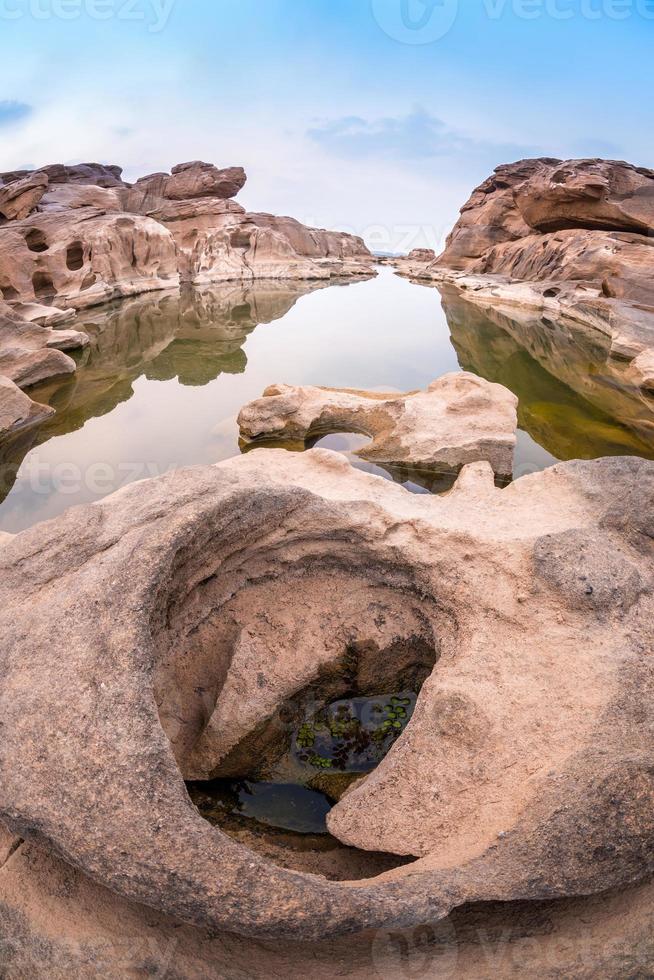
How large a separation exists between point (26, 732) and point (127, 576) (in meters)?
0.75

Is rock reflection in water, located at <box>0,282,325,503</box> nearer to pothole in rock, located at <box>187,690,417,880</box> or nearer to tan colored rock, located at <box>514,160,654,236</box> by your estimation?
pothole in rock, located at <box>187,690,417,880</box>

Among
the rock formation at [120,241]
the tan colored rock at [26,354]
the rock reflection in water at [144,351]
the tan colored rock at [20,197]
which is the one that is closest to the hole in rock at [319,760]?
the rock reflection in water at [144,351]

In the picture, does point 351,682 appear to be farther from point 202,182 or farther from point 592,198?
point 202,182

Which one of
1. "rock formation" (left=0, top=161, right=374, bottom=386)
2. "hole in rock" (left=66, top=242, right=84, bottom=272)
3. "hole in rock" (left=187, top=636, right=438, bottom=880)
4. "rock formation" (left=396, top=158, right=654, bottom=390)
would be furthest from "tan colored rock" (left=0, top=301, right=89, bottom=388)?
"rock formation" (left=396, top=158, right=654, bottom=390)

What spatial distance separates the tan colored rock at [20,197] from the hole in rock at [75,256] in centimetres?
272

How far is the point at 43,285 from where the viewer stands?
63.8 ft

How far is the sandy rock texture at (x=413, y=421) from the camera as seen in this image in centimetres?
758

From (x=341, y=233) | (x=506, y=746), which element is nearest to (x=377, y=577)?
(x=506, y=746)

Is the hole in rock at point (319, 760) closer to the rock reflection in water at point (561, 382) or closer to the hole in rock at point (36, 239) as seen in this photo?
the rock reflection in water at point (561, 382)

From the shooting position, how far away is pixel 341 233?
1935 inches

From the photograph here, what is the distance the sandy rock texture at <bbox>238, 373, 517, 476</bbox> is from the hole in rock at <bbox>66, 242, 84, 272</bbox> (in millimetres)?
15871

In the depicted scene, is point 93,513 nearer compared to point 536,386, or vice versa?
point 93,513

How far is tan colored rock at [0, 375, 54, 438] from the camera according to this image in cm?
827

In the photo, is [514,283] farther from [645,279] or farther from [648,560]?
[648,560]
